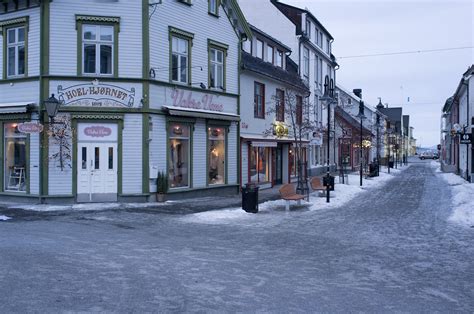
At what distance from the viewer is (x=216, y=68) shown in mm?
21578

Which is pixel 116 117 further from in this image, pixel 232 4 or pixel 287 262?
pixel 287 262

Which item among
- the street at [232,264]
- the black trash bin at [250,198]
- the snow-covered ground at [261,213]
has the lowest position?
the street at [232,264]

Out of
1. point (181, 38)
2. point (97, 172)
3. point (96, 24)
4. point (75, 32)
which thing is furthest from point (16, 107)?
point (181, 38)

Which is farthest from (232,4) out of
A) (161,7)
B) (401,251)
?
(401,251)

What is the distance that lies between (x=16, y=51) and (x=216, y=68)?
7660 mm

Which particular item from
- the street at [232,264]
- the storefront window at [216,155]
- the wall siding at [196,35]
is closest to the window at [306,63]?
the wall siding at [196,35]

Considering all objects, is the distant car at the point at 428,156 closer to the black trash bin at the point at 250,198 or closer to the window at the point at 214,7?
the window at the point at 214,7

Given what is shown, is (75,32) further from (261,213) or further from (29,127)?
(261,213)

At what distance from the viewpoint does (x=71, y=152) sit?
1722 centimetres

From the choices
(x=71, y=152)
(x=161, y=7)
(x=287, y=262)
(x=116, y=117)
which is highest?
(x=161, y=7)

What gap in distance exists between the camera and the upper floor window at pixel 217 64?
21.1 m

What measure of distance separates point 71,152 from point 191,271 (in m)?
10.4

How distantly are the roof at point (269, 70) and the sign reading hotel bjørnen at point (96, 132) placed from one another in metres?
7.88

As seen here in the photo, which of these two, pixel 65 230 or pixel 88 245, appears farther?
pixel 65 230
